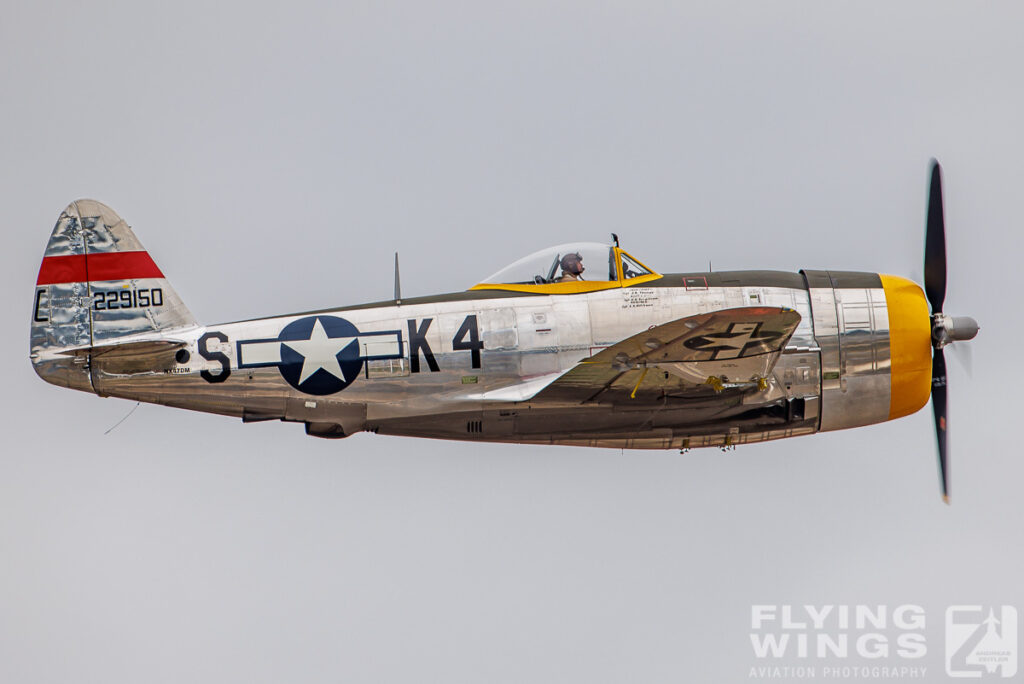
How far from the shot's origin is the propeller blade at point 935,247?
14.4 m

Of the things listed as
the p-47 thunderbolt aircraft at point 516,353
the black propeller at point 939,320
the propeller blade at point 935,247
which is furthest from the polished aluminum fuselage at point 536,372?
the propeller blade at point 935,247

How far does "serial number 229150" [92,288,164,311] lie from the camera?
43.8 feet

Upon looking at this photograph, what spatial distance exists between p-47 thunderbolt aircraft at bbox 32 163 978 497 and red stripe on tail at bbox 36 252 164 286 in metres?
0.02

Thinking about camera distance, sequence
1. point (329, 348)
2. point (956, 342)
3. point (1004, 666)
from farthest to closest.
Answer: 1. point (1004, 666)
2. point (956, 342)
3. point (329, 348)

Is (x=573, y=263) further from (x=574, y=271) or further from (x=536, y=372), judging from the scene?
(x=536, y=372)

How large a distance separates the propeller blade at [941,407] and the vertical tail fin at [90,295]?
322 inches

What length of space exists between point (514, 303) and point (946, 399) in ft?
16.6

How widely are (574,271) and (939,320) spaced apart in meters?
4.10

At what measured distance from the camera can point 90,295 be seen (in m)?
13.3

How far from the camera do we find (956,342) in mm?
14273

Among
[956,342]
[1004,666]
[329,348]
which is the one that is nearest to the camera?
[329,348]

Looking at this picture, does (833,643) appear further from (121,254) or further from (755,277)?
(121,254)

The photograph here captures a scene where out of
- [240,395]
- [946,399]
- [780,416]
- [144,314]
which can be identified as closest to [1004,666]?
[946,399]

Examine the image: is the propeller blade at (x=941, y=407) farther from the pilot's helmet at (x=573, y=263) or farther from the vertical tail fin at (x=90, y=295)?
the vertical tail fin at (x=90, y=295)
